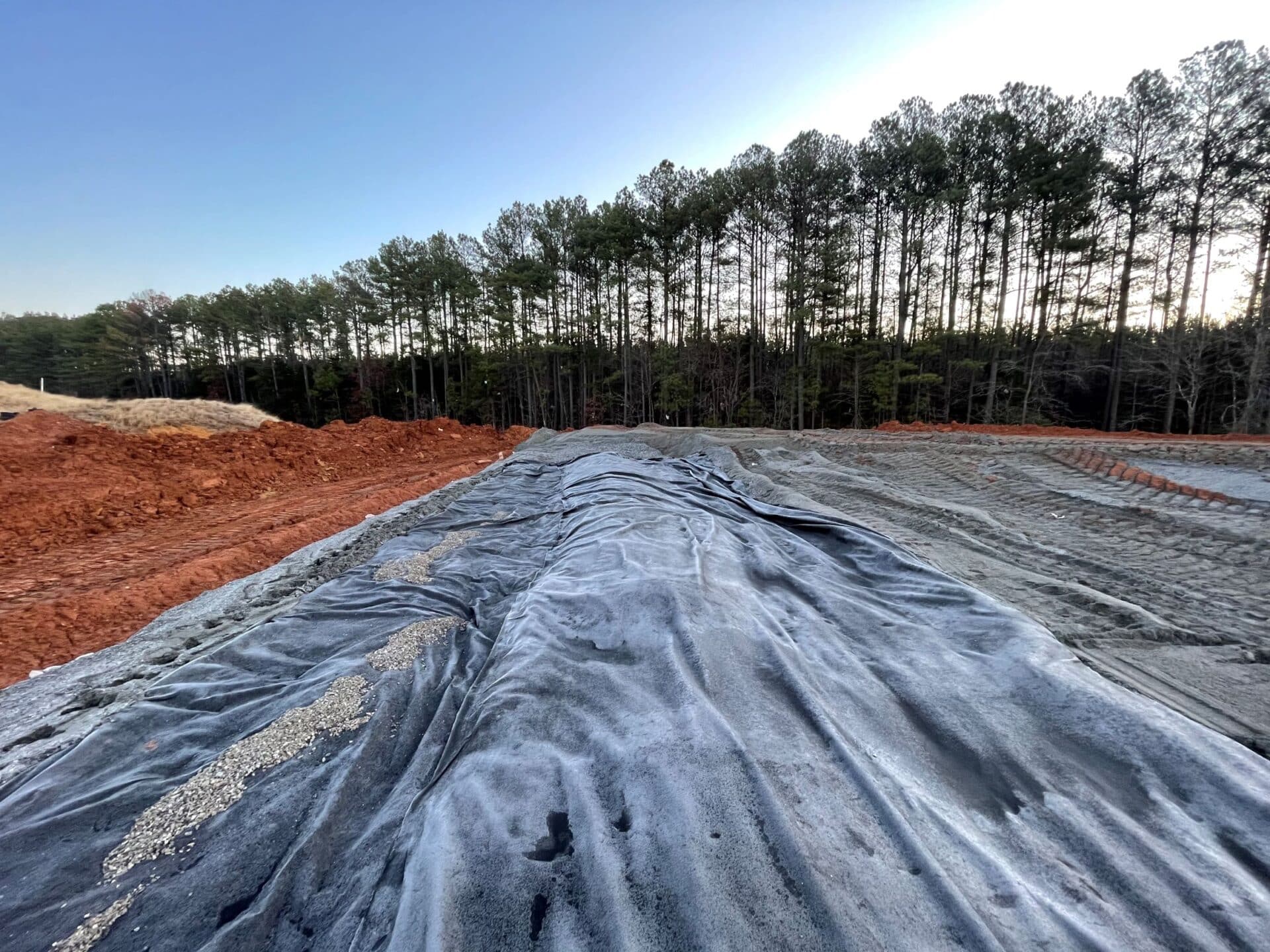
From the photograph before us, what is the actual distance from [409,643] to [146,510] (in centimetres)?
612

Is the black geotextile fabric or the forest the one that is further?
the forest

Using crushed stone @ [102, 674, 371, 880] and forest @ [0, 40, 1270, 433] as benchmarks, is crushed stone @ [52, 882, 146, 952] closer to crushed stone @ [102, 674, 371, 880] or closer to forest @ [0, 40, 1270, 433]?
crushed stone @ [102, 674, 371, 880]

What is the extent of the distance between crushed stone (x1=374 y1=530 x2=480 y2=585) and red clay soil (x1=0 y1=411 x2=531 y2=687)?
1566mm

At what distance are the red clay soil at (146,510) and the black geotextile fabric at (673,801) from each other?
1977mm

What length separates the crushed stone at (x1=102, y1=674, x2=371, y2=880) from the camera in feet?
4.57

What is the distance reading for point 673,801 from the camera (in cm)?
140

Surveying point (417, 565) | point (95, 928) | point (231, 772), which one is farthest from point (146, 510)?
point (95, 928)

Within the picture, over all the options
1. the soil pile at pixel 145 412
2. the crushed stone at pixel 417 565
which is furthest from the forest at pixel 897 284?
the crushed stone at pixel 417 565

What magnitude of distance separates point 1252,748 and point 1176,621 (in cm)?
118

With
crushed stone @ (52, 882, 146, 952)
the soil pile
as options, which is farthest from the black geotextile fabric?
the soil pile

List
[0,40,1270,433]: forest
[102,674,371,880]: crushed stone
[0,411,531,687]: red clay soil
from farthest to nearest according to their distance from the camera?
[0,40,1270,433]: forest
[0,411,531,687]: red clay soil
[102,674,371,880]: crushed stone

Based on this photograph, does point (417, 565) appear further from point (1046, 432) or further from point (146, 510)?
point (1046, 432)

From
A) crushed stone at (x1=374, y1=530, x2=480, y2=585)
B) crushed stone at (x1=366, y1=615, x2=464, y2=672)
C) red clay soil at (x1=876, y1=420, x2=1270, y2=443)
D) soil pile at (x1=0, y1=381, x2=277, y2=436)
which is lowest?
crushed stone at (x1=366, y1=615, x2=464, y2=672)

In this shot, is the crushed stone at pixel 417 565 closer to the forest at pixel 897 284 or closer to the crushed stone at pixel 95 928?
the crushed stone at pixel 95 928
